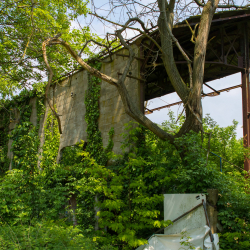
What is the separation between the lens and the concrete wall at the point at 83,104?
9773 mm

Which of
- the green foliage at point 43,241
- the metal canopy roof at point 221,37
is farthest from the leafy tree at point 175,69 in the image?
the green foliage at point 43,241

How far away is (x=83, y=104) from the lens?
11609mm

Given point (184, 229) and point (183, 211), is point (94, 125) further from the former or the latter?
point (184, 229)

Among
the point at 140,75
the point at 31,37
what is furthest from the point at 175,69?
the point at 31,37

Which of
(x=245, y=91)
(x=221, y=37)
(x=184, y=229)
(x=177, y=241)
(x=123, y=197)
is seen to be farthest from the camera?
(x=221, y=37)

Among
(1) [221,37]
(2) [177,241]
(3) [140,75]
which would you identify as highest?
(1) [221,37]

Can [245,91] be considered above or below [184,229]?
above

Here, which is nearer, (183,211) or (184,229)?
(184,229)

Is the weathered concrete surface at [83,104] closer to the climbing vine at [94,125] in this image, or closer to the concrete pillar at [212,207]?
the climbing vine at [94,125]

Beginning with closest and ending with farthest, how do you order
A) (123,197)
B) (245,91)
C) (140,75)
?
(123,197), (245,91), (140,75)

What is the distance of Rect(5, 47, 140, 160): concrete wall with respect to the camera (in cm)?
977

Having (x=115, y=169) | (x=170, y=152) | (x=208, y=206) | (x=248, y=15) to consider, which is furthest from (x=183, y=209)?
(x=248, y=15)

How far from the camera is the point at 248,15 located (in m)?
8.70

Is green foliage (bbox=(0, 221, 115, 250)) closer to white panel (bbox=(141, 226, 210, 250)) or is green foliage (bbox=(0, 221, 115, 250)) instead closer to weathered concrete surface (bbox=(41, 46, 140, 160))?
white panel (bbox=(141, 226, 210, 250))
